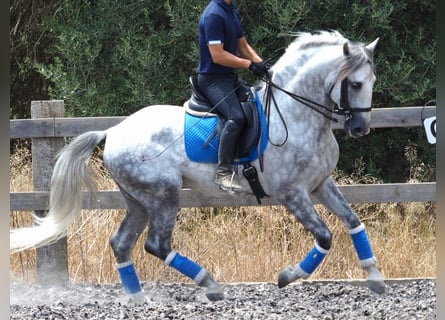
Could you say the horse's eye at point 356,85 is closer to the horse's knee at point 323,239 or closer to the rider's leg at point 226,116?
the rider's leg at point 226,116

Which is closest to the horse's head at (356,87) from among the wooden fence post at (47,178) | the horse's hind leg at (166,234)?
the horse's hind leg at (166,234)

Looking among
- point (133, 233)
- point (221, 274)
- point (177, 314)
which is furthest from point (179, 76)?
point (177, 314)

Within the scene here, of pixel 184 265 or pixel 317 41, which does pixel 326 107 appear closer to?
pixel 317 41

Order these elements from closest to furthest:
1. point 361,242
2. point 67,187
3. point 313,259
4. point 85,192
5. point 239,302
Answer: point 313,259 → point 361,242 → point 239,302 → point 67,187 → point 85,192

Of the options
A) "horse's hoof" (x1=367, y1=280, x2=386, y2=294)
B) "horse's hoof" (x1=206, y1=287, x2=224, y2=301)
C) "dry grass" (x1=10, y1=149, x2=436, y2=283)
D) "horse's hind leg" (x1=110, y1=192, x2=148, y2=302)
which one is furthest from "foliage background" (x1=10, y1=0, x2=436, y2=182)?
"horse's hoof" (x1=206, y1=287, x2=224, y2=301)

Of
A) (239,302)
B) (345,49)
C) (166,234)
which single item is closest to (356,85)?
(345,49)

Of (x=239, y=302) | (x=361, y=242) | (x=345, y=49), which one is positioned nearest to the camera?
(x=345, y=49)

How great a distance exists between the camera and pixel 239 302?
5.73m

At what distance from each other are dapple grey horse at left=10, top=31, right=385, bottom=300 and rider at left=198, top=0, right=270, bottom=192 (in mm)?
166

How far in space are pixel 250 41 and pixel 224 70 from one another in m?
3.64

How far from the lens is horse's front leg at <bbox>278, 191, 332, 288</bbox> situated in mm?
5184

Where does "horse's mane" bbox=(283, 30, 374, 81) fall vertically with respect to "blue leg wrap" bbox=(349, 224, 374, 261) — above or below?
above

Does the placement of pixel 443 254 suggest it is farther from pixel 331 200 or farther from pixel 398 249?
pixel 398 249

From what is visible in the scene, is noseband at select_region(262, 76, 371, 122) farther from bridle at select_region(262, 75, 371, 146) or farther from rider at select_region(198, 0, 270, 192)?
rider at select_region(198, 0, 270, 192)
